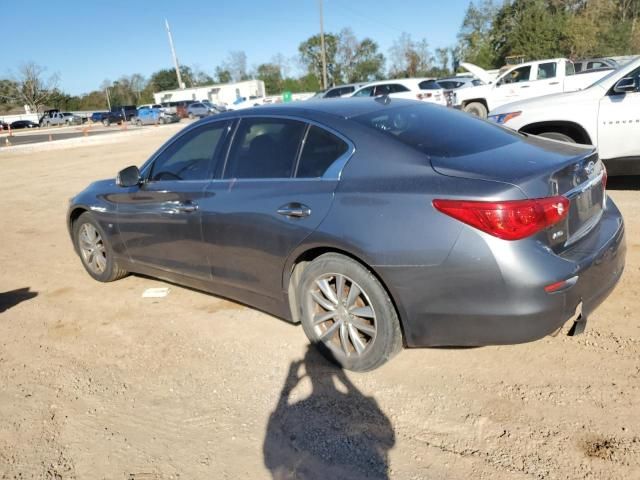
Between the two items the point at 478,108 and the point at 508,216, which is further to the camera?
→ the point at 478,108

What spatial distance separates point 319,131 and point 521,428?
2013 millimetres

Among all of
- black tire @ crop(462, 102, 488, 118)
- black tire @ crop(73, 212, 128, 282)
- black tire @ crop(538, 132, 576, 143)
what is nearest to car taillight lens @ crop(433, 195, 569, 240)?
black tire @ crop(73, 212, 128, 282)

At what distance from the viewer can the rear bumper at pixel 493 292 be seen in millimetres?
2475

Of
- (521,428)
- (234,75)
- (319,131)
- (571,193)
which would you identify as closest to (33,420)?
(319,131)

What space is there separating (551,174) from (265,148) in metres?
1.83

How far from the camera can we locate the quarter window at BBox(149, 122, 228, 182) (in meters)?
3.90

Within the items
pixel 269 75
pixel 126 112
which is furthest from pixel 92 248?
pixel 269 75

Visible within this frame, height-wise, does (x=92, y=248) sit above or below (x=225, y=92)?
below

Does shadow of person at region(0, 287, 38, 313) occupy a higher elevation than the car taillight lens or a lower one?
lower

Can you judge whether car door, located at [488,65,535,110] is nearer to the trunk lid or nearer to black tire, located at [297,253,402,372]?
the trunk lid

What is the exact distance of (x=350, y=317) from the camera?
3084 millimetres

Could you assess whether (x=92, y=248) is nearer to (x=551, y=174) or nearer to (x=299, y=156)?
(x=299, y=156)

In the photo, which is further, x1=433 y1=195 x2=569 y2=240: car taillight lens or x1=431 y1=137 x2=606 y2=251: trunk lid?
x1=431 y1=137 x2=606 y2=251: trunk lid

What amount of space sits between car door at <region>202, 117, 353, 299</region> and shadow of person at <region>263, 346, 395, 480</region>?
77 centimetres
